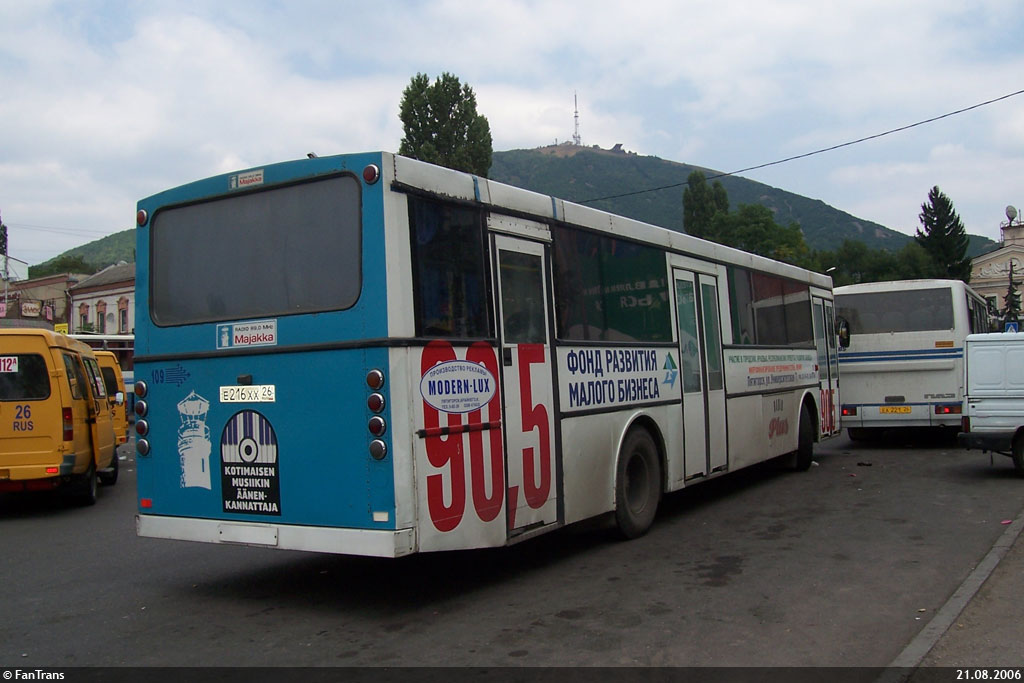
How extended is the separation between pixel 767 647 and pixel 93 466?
34.0ft

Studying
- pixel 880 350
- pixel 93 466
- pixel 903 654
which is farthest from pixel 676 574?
pixel 880 350

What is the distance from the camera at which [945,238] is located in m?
103

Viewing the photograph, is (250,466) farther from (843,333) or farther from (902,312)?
(902,312)

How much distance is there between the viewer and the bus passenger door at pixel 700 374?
996 cm

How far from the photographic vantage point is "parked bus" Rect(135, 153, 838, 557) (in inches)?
Result: 237

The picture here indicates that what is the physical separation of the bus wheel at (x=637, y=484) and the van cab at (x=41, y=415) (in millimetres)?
7413

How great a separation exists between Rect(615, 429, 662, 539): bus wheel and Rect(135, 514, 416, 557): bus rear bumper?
3087 mm

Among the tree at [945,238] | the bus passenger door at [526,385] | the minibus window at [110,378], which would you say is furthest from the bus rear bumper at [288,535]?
the tree at [945,238]

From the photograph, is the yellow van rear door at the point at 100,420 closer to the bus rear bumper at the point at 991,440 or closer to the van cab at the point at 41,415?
the van cab at the point at 41,415

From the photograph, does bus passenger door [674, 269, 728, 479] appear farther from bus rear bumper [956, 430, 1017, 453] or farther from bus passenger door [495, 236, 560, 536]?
bus rear bumper [956, 430, 1017, 453]

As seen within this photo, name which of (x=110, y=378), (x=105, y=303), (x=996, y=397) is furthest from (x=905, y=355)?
(x=105, y=303)

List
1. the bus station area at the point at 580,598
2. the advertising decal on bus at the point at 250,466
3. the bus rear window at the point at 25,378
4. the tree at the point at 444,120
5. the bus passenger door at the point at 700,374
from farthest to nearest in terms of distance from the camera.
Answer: the tree at the point at 444,120 < the bus rear window at the point at 25,378 < the bus passenger door at the point at 700,374 < the advertising decal on bus at the point at 250,466 < the bus station area at the point at 580,598

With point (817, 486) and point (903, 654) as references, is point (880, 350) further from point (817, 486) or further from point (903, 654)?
point (903, 654)
